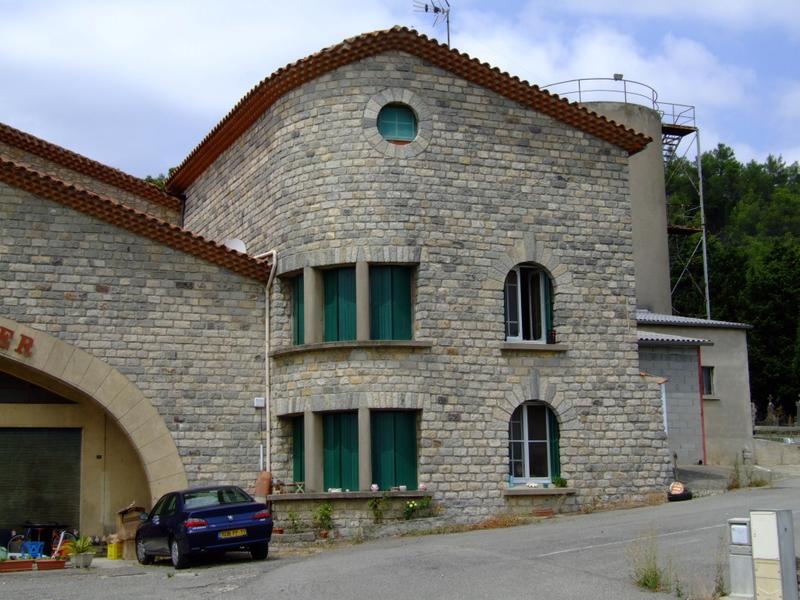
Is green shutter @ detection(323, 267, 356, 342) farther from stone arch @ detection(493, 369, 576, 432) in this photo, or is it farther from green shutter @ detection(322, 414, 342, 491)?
stone arch @ detection(493, 369, 576, 432)

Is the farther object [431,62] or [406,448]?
[431,62]

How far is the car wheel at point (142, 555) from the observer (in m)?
17.3

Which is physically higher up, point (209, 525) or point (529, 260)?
point (529, 260)

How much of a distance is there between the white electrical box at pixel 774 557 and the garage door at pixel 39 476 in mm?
14242

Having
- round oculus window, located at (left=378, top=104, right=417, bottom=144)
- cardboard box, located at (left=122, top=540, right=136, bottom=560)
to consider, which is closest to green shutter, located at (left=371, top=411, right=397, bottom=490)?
cardboard box, located at (left=122, top=540, right=136, bottom=560)

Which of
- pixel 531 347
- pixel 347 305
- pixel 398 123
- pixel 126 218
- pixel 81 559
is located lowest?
pixel 81 559

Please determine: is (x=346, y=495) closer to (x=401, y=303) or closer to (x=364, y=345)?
(x=364, y=345)

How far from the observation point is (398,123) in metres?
20.2

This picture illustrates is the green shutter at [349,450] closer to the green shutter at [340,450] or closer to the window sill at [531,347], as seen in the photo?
the green shutter at [340,450]

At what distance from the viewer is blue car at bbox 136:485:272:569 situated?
15.6 m

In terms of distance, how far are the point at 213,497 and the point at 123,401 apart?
3720 millimetres

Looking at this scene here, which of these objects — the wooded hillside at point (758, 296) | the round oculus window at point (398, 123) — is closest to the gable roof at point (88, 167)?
the round oculus window at point (398, 123)

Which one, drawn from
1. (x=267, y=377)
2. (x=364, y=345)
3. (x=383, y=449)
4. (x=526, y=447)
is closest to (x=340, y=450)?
(x=383, y=449)

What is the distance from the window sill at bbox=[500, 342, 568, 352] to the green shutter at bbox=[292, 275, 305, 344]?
3942 millimetres
